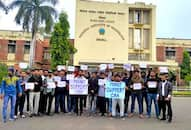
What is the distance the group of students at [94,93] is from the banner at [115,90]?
18 centimetres

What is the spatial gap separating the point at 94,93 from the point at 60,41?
3383 centimetres

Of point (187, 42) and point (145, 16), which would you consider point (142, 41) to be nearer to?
point (145, 16)

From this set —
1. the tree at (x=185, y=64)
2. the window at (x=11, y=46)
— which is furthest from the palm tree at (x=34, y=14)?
the tree at (x=185, y=64)

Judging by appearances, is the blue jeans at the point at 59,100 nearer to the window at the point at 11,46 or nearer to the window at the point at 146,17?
the window at the point at 146,17

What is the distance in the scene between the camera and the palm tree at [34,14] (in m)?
47.7

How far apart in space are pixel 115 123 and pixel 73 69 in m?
4.71

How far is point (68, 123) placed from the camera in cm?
1305

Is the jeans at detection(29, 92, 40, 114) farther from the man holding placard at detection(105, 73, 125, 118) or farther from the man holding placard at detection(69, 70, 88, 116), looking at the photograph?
the man holding placard at detection(105, 73, 125, 118)

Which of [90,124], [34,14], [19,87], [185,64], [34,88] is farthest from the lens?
[185,64]

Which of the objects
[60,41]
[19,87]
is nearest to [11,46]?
[60,41]

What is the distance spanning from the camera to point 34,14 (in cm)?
4784

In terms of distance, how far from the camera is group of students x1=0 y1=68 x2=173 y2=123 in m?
14.5

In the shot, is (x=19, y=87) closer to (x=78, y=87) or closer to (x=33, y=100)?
(x=33, y=100)

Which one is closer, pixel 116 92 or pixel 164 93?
pixel 164 93
